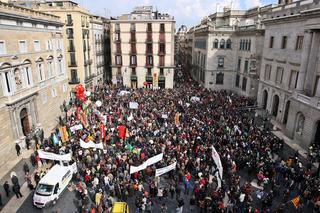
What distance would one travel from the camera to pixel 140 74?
2029 inches

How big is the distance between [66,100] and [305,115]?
32.0 meters

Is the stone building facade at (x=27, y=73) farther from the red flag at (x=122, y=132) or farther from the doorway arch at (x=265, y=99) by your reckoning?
the doorway arch at (x=265, y=99)

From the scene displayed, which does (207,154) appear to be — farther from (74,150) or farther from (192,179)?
(74,150)

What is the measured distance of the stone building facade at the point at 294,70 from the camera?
23.2 m

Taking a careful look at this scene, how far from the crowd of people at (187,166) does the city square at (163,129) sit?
0.32 ft

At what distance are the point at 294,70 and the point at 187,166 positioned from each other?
18.2 m

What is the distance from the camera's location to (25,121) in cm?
2536

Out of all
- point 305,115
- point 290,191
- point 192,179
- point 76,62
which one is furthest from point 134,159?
point 76,62

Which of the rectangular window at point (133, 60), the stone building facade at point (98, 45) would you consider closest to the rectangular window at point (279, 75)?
the rectangular window at point (133, 60)

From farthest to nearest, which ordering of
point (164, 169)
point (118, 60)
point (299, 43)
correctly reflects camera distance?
point (118, 60) < point (299, 43) < point (164, 169)

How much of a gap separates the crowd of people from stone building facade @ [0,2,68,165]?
324cm

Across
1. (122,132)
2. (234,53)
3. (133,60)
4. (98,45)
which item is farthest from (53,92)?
(234,53)

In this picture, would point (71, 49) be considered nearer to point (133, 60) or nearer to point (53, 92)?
point (133, 60)

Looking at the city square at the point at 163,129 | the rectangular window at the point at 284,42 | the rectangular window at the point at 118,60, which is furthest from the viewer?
the rectangular window at the point at 118,60
